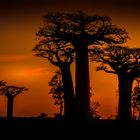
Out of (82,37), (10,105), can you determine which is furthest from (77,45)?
(10,105)

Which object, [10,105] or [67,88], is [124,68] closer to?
[67,88]

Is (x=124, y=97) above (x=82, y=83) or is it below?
below

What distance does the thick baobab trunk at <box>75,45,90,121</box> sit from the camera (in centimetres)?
2388

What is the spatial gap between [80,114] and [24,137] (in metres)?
5.65

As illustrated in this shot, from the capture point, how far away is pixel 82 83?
79.2ft

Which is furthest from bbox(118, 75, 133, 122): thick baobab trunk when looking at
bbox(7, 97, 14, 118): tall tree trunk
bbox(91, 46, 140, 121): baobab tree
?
bbox(7, 97, 14, 118): tall tree trunk

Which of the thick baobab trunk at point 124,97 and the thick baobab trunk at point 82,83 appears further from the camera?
the thick baobab trunk at point 124,97

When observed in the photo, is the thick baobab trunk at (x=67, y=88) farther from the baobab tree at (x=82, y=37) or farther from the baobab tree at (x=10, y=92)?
the baobab tree at (x=10, y=92)

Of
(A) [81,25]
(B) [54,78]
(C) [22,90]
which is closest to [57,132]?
(A) [81,25]

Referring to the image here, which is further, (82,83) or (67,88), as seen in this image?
(67,88)

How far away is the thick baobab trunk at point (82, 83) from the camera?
23.9 m

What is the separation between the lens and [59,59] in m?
25.3

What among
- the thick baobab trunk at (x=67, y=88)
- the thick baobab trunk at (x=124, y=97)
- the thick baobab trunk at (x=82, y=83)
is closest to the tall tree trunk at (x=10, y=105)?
the thick baobab trunk at (x=124, y=97)

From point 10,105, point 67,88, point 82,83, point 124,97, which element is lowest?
point 124,97
